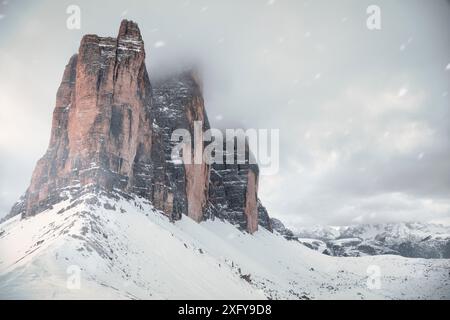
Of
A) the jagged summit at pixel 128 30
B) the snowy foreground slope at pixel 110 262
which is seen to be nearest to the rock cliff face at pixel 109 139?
the jagged summit at pixel 128 30

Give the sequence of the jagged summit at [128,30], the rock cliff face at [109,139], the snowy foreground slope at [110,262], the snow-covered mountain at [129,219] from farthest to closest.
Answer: the jagged summit at [128,30] < the rock cliff face at [109,139] < the snow-covered mountain at [129,219] < the snowy foreground slope at [110,262]

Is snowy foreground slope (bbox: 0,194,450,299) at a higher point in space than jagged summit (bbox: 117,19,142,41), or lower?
lower

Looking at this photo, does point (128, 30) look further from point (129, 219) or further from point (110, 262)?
point (110, 262)

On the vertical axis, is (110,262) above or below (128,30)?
below

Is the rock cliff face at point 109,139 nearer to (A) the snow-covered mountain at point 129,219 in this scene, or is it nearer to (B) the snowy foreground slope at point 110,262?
(A) the snow-covered mountain at point 129,219

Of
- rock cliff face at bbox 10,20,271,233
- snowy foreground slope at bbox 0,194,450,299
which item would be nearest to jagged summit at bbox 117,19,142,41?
rock cliff face at bbox 10,20,271,233

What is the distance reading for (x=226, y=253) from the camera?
172ft

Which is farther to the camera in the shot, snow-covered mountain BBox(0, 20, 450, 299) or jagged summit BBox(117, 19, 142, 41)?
jagged summit BBox(117, 19, 142, 41)

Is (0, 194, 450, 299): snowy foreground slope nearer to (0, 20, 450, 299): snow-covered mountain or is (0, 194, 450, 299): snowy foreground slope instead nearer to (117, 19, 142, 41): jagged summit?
(0, 20, 450, 299): snow-covered mountain

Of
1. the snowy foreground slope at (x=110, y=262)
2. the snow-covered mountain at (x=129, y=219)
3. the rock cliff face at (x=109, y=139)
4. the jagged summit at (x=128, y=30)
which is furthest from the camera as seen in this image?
the jagged summit at (x=128, y=30)

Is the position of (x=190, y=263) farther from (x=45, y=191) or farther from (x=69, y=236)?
(x=45, y=191)

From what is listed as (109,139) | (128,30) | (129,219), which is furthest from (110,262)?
(128,30)

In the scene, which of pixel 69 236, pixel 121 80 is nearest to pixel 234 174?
pixel 121 80

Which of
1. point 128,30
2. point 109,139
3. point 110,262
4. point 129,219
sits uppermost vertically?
point 128,30
